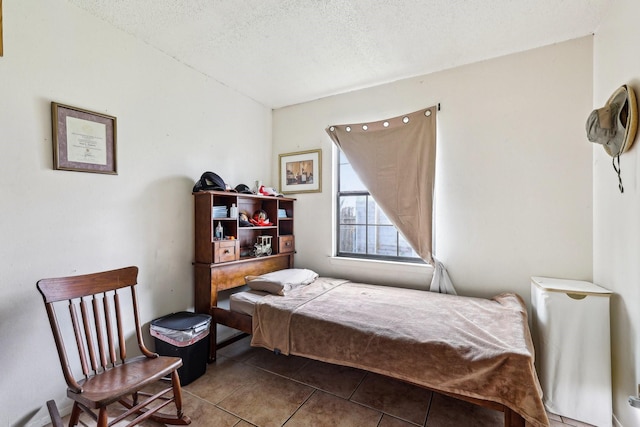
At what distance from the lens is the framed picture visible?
3.36 m

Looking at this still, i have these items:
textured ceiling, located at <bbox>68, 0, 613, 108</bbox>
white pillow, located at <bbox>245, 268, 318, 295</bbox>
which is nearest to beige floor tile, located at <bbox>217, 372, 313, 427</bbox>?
white pillow, located at <bbox>245, 268, 318, 295</bbox>

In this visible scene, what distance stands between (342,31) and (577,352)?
Answer: 2.83 metres

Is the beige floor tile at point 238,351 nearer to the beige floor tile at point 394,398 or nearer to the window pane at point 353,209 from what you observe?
A: the beige floor tile at point 394,398

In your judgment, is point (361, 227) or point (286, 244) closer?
point (361, 227)

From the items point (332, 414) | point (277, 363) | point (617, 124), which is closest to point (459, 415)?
point (332, 414)

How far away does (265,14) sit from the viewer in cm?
195

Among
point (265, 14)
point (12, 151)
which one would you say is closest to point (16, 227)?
point (12, 151)

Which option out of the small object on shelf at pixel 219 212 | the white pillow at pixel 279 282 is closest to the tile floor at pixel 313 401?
the white pillow at pixel 279 282

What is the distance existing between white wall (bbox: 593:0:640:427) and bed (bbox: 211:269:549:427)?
523 mm

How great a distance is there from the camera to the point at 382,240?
3.10 metres

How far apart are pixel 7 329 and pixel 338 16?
2951 mm

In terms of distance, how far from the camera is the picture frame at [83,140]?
1.80m

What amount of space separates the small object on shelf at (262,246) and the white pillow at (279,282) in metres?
0.36

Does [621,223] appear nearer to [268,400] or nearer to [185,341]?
[268,400]
